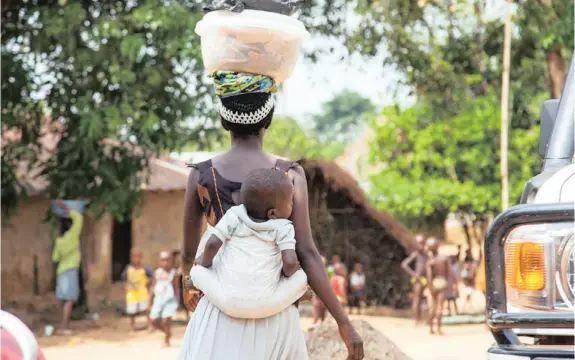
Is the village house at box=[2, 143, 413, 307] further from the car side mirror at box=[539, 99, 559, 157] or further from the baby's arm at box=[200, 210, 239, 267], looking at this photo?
the baby's arm at box=[200, 210, 239, 267]

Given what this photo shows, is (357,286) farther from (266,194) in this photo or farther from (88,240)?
(266,194)

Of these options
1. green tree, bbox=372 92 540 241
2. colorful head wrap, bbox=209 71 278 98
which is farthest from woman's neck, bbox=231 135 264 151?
green tree, bbox=372 92 540 241

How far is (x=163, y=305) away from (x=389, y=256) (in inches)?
273

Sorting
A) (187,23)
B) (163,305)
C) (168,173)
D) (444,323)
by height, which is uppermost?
(187,23)

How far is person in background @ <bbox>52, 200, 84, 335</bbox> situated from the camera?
47.2 feet

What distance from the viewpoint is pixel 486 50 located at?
18.6 metres

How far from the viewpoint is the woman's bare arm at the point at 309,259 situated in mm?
3195

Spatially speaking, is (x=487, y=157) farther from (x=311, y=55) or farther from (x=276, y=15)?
(x=276, y=15)

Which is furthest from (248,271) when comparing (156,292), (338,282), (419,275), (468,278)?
(468,278)

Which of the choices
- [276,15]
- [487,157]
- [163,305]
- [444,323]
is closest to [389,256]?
[444,323]

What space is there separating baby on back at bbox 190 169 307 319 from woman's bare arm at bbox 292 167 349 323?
0.51 ft

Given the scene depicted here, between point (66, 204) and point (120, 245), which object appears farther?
point (120, 245)

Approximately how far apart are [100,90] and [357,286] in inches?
254

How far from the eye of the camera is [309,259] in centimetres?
321
